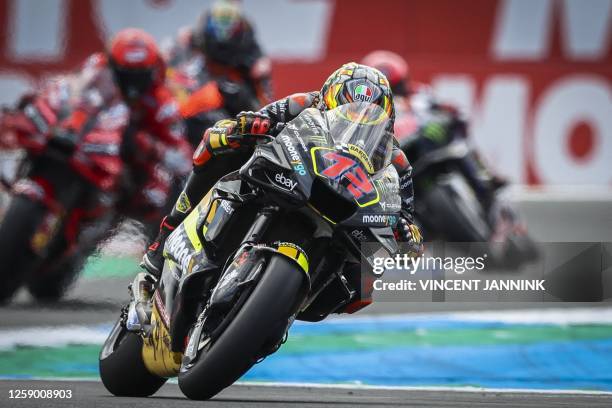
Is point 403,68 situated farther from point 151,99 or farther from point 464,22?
point 464,22

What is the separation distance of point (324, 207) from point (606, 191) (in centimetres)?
969

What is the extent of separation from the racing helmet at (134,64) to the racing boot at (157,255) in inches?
149

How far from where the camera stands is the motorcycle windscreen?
529 centimetres

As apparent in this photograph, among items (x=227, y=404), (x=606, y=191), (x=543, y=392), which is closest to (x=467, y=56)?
(x=606, y=191)

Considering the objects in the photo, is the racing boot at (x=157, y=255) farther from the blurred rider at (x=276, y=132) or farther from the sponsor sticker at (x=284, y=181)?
the sponsor sticker at (x=284, y=181)

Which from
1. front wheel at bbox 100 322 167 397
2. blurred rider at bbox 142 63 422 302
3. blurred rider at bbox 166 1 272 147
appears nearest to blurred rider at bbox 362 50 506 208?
blurred rider at bbox 166 1 272 147

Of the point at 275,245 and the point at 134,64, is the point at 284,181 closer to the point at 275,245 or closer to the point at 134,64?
the point at 275,245

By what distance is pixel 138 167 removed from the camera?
10133 mm

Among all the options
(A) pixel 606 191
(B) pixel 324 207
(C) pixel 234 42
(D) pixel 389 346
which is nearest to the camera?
(B) pixel 324 207

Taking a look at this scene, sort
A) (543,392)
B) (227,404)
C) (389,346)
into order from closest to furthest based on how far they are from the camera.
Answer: (227,404) → (543,392) → (389,346)

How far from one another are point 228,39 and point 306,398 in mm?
6661

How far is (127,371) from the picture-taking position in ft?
19.7

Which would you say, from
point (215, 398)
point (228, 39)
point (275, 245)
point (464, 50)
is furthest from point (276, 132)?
point (464, 50)

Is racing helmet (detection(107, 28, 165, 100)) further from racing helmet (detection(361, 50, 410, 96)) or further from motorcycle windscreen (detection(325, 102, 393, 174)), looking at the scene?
motorcycle windscreen (detection(325, 102, 393, 174))
